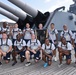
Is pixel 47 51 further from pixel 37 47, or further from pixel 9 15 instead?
pixel 9 15

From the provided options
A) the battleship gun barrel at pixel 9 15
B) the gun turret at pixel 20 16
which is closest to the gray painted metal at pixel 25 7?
the gun turret at pixel 20 16

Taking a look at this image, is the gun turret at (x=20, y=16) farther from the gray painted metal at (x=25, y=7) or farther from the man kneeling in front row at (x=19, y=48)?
the man kneeling in front row at (x=19, y=48)

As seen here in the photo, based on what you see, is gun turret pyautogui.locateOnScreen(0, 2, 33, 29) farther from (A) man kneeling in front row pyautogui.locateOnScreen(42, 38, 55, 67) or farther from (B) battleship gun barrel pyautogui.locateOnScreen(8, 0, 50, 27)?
(A) man kneeling in front row pyautogui.locateOnScreen(42, 38, 55, 67)

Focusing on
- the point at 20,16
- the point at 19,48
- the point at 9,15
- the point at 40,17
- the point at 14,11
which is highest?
the point at 14,11

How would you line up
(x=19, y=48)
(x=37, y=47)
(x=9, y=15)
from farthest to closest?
(x=9, y=15) < (x=19, y=48) < (x=37, y=47)

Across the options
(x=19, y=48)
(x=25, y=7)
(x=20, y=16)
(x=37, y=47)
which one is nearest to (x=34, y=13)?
(x=25, y=7)

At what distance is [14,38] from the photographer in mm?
9414

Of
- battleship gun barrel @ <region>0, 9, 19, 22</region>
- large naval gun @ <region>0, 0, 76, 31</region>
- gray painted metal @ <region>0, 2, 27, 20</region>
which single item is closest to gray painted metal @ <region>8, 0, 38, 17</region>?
large naval gun @ <region>0, 0, 76, 31</region>

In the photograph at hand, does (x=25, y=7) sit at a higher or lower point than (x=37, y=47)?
higher

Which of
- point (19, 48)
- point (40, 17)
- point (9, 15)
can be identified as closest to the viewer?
point (19, 48)

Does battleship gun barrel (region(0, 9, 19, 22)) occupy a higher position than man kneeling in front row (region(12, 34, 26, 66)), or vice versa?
battleship gun barrel (region(0, 9, 19, 22))

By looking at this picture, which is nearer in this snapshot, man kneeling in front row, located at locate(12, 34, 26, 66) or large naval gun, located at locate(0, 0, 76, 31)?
man kneeling in front row, located at locate(12, 34, 26, 66)

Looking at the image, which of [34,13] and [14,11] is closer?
[34,13]

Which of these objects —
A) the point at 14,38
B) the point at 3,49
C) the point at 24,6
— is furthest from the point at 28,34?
the point at 24,6
